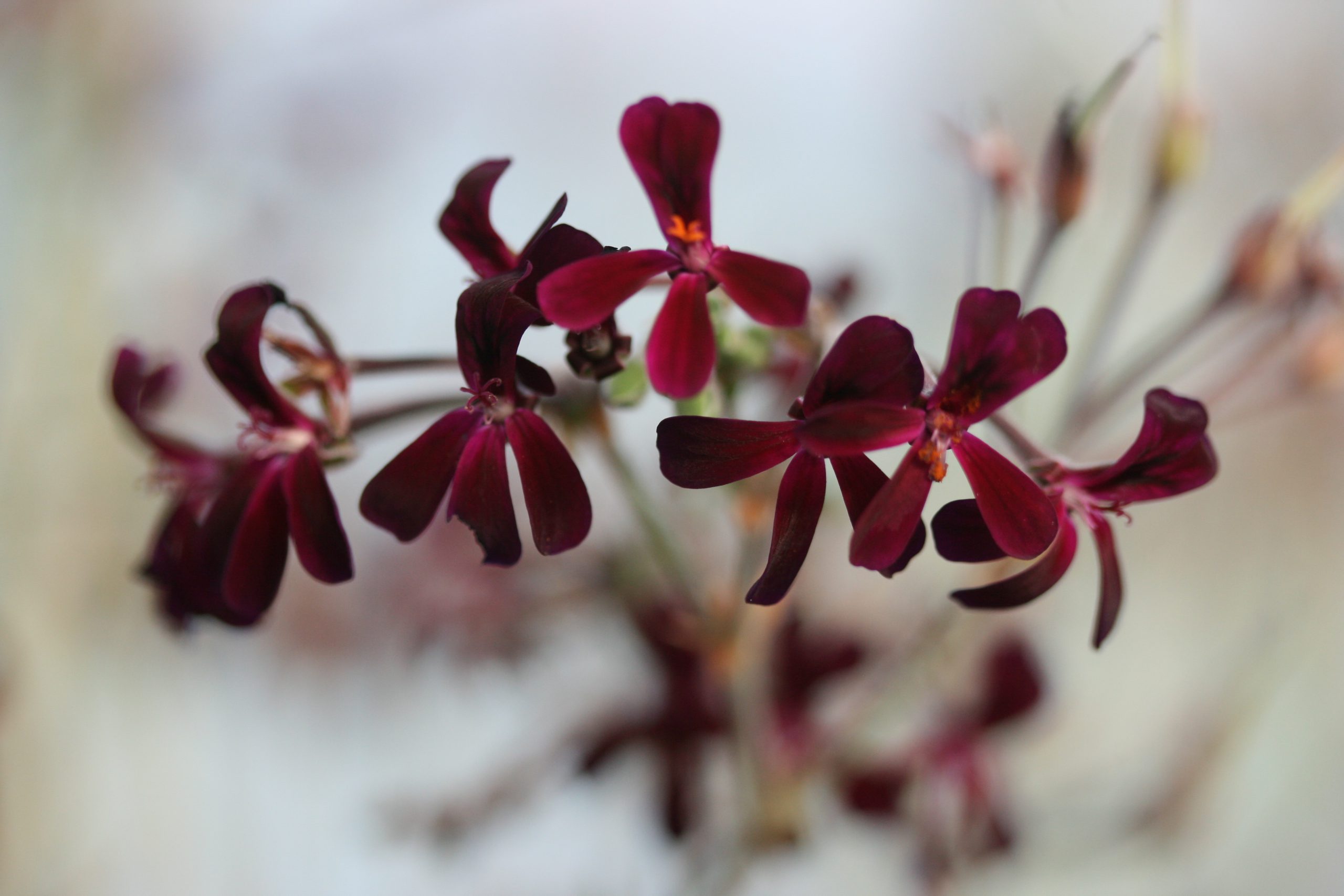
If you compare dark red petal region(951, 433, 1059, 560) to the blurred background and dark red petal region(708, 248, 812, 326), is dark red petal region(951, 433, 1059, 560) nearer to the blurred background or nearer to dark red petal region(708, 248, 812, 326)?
dark red petal region(708, 248, 812, 326)

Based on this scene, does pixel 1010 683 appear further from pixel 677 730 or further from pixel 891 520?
pixel 891 520

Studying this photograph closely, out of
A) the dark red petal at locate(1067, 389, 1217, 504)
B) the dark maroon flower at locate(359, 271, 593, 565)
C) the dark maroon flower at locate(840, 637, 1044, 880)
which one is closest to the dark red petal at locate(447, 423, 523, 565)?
the dark maroon flower at locate(359, 271, 593, 565)

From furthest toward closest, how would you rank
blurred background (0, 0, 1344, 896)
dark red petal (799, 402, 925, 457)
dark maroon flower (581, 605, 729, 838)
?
blurred background (0, 0, 1344, 896) → dark maroon flower (581, 605, 729, 838) → dark red petal (799, 402, 925, 457)

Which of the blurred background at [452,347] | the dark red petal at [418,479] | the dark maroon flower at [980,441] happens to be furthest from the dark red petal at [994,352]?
the blurred background at [452,347]

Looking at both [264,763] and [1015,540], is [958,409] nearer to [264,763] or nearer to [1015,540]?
[1015,540]

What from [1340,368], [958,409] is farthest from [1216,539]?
[958,409]

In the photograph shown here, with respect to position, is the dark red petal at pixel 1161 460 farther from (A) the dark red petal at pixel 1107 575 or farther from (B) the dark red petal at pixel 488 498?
(B) the dark red petal at pixel 488 498

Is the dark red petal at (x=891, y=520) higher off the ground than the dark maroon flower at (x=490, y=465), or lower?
lower
